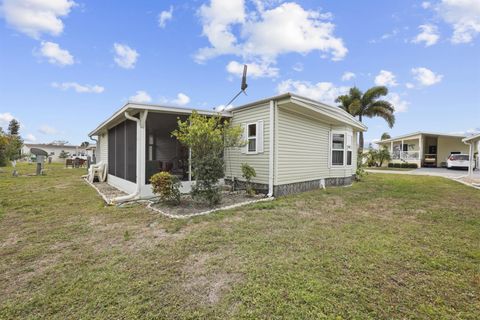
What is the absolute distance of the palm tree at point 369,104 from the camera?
73.0 ft

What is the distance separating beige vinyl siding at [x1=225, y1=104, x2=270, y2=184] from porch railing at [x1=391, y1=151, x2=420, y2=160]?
23.9 metres

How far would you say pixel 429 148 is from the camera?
82.6ft

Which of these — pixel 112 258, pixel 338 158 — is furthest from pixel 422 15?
pixel 112 258

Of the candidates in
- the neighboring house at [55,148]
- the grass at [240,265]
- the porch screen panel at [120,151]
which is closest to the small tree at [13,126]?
the neighboring house at [55,148]

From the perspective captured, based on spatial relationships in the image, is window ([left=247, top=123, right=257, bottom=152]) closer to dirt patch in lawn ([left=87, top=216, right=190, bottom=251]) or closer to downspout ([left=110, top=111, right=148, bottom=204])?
downspout ([left=110, top=111, right=148, bottom=204])

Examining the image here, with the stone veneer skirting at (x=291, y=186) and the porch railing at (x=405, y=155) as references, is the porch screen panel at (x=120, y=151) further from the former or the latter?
the porch railing at (x=405, y=155)

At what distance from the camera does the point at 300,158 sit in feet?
27.4

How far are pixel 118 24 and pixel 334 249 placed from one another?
12.3m

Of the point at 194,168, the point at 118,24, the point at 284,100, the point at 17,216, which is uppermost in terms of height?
the point at 118,24

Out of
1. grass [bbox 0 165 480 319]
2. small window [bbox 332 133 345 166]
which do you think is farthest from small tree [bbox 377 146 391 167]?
grass [bbox 0 165 480 319]

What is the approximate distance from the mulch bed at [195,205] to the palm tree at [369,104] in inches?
747

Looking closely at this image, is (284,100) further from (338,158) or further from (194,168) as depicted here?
(338,158)

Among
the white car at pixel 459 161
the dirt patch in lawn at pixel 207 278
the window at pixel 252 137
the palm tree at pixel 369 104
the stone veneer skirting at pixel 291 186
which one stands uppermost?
the palm tree at pixel 369 104

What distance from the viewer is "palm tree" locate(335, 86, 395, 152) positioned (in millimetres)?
22250
